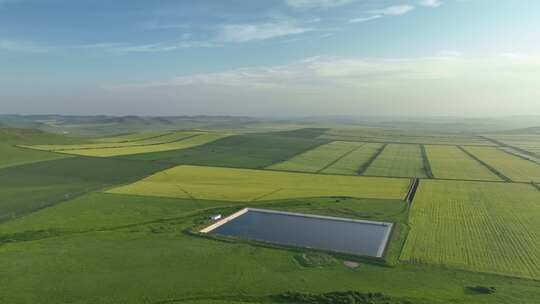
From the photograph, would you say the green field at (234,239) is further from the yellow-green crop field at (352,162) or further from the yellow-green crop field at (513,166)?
the yellow-green crop field at (352,162)

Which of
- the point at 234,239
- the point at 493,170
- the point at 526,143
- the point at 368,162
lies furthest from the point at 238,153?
the point at 526,143

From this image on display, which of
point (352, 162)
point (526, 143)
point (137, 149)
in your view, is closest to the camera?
point (352, 162)

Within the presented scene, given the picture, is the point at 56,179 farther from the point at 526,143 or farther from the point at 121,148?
the point at 526,143

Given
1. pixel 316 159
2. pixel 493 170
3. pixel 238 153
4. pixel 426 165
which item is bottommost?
pixel 493 170

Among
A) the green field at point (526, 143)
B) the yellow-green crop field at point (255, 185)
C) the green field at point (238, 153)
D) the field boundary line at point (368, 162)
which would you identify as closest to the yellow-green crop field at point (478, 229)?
the yellow-green crop field at point (255, 185)

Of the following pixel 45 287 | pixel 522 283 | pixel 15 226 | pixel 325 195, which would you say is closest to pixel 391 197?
pixel 325 195

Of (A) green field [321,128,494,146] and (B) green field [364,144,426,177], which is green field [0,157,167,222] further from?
(A) green field [321,128,494,146]
